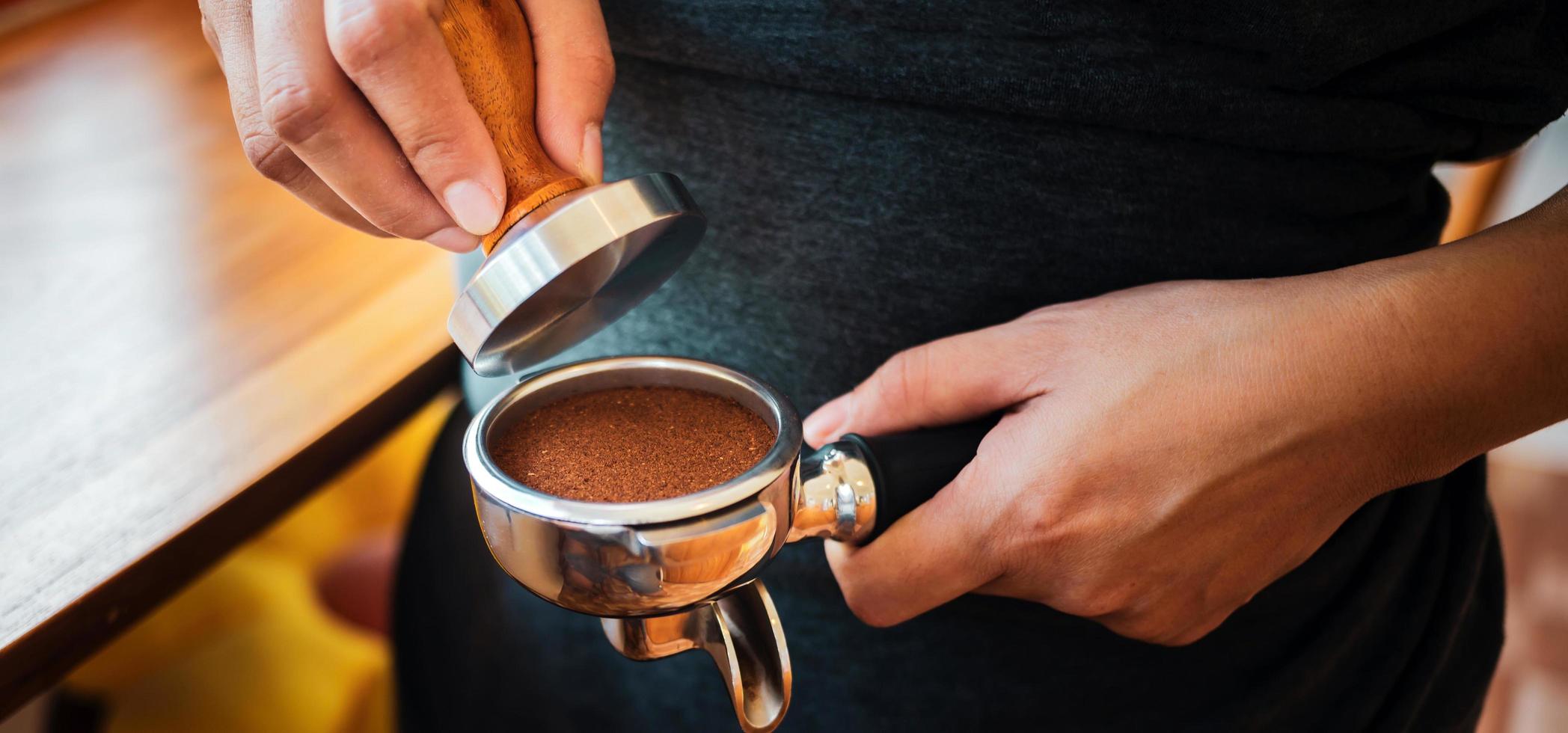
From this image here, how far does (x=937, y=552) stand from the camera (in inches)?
17.7

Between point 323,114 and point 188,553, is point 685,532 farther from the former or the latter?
point 188,553

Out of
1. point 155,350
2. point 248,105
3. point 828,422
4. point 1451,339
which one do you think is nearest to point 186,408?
point 155,350

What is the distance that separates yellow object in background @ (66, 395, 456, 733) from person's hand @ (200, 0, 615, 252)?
25.3 inches

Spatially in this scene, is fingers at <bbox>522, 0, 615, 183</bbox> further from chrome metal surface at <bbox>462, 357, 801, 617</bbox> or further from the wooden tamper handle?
chrome metal surface at <bbox>462, 357, 801, 617</bbox>

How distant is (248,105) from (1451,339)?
54 centimetres

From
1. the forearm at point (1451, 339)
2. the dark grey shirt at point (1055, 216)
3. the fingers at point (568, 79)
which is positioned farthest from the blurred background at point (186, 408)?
the forearm at point (1451, 339)

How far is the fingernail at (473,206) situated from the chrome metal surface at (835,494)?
0.16 metres

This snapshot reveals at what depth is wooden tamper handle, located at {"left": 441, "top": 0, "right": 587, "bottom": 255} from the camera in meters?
0.39

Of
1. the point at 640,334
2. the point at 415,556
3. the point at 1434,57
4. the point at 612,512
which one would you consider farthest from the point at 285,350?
the point at 1434,57

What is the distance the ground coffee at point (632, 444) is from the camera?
387mm

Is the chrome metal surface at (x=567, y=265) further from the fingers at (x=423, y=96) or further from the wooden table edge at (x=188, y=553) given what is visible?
the wooden table edge at (x=188, y=553)

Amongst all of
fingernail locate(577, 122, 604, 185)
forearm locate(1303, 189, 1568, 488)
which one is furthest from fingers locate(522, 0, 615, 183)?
forearm locate(1303, 189, 1568, 488)

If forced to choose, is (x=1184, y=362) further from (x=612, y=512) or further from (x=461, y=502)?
(x=461, y=502)

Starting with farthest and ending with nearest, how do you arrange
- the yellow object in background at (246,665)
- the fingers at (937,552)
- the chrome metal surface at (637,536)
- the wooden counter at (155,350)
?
the yellow object in background at (246,665) → the wooden counter at (155,350) → the fingers at (937,552) → the chrome metal surface at (637,536)
